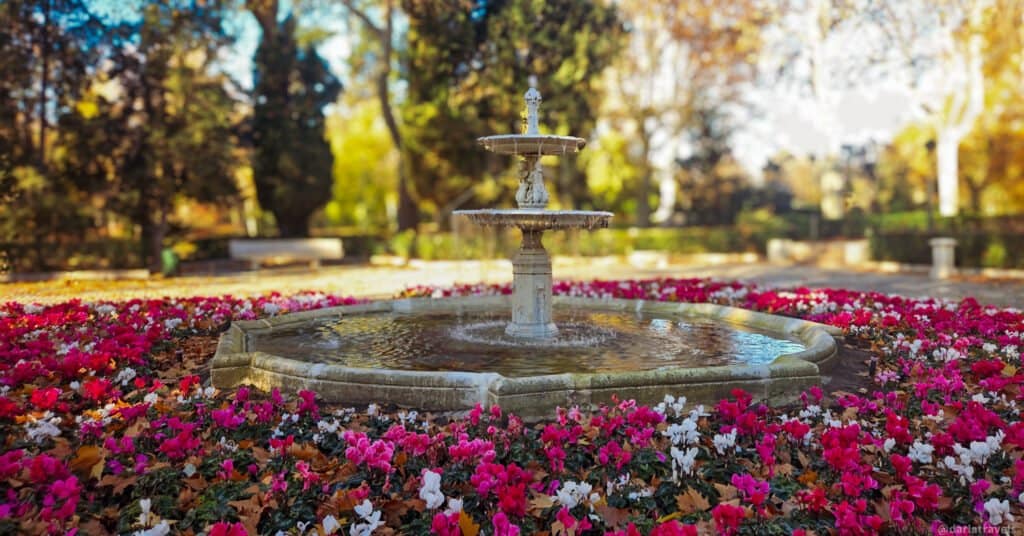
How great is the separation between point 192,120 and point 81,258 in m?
5.18

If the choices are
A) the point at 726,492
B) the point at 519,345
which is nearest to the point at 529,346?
the point at 519,345

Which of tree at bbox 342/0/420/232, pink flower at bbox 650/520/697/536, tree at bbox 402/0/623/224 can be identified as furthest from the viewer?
tree at bbox 342/0/420/232

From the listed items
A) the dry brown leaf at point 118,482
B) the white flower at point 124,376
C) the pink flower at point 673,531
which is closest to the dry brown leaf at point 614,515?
the pink flower at point 673,531

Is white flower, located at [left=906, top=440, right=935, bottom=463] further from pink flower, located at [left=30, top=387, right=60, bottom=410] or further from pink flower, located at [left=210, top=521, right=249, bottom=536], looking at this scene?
pink flower, located at [left=30, top=387, right=60, bottom=410]

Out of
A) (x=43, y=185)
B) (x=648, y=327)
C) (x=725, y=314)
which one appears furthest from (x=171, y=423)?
(x=43, y=185)

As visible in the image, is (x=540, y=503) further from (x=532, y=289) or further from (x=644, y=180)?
(x=644, y=180)

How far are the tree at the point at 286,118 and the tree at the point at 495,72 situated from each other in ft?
12.1

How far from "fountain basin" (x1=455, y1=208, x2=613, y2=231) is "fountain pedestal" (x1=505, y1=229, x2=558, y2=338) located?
1.08 ft

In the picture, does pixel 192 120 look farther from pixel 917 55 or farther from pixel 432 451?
pixel 917 55

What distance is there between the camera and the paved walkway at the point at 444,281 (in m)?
14.1

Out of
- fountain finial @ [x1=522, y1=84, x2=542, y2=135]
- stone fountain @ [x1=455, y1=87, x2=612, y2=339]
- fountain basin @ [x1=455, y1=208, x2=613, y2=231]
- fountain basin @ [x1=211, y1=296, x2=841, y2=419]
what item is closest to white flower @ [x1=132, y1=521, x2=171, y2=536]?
fountain basin @ [x1=211, y1=296, x2=841, y2=419]

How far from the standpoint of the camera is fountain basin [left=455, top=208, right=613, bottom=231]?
21.2 feet

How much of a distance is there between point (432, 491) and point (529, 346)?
3722mm

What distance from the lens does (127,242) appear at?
2133 centimetres
